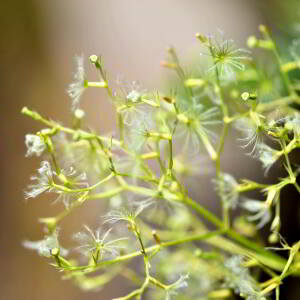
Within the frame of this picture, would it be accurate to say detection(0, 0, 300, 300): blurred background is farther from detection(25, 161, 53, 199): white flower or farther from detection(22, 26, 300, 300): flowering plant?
detection(25, 161, 53, 199): white flower

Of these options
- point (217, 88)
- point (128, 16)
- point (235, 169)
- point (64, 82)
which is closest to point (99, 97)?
point (64, 82)

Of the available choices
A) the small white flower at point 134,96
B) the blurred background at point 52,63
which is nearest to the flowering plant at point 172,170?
the small white flower at point 134,96

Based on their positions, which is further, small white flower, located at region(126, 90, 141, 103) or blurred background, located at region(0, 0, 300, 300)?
blurred background, located at region(0, 0, 300, 300)

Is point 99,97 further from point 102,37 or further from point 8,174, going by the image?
point 8,174

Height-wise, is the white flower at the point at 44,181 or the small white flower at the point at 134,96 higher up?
the small white flower at the point at 134,96

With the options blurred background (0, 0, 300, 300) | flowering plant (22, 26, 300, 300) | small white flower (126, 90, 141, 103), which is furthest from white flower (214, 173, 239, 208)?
blurred background (0, 0, 300, 300)

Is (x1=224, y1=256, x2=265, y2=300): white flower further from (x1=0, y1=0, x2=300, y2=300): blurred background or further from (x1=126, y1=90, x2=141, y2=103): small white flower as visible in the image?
(x1=0, y1=0, x2=300, y2=300): blurred background

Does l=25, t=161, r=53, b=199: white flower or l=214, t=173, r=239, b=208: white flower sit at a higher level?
l=25, t=161, r=53, b=199: white flower

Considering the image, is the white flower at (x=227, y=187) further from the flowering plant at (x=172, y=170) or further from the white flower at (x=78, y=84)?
the white flower at (x=78, y=84)

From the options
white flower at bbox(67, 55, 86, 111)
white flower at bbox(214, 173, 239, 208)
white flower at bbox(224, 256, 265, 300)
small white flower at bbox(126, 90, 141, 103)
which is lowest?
white flower at bbox(224, 256, 265, 300)
